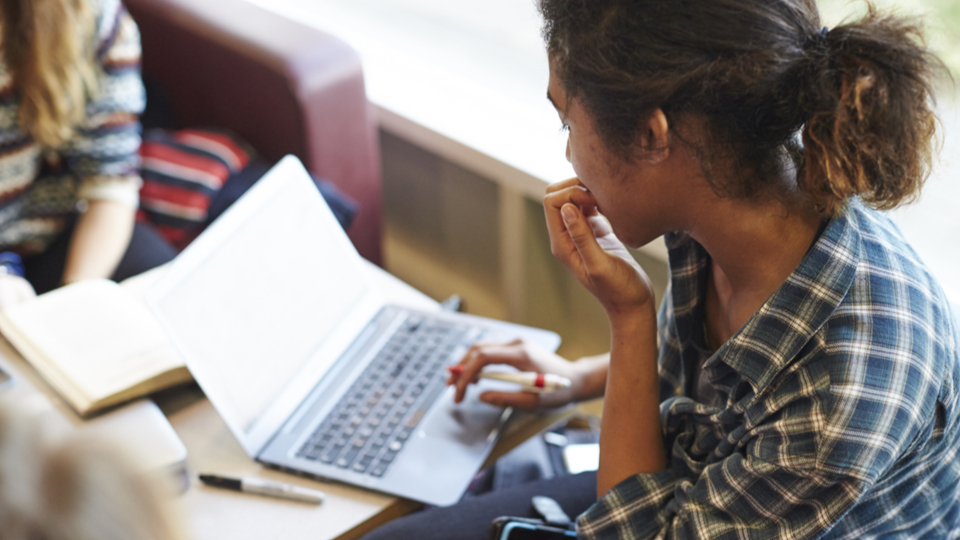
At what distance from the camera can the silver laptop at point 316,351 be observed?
32.0 inches

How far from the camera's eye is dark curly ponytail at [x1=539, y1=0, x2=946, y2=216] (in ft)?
1.92

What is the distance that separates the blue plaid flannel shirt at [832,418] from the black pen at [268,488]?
0.92 feet

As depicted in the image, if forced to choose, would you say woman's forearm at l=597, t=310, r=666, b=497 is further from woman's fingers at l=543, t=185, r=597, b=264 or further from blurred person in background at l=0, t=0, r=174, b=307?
blurred person in background at l=0, t=0, r=174, b=307

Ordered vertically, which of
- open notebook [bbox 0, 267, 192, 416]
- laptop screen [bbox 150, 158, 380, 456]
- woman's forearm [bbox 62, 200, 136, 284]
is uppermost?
laptop screen [bbox 150, 158, 380, 456]

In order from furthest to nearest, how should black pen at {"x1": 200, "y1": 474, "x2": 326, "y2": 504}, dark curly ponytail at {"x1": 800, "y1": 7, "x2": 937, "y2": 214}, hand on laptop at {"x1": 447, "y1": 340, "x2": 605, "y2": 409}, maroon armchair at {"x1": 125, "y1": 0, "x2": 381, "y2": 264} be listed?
maroon armchair at {"x1": 125, "y1": 0, "x2": 381, "y2": 264}
hand on laptop at {"x1": 447, "y1": 340, "x2": 605, "y2": 409}
black pen at {"x1": 200, "y1": 474, "x2": 326, "y2": 504}
dark curly ponytail at {"x1": 800, "y1": 7, "x2": 937, "y2": 214}

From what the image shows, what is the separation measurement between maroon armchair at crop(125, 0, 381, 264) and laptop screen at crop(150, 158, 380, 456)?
1.62 feet

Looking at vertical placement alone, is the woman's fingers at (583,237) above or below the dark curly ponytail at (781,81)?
below

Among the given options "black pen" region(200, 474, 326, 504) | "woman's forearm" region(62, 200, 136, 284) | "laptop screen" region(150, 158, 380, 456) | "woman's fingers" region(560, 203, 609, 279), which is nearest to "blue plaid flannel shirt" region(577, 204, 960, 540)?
"woman's fingers" region(560, 203, 609, 279)

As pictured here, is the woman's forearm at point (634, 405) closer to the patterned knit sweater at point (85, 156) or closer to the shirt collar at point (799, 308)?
the shirt collar at point (799, 308)

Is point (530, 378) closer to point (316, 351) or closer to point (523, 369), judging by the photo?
point (523, 369)

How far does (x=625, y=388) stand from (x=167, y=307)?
485 mm

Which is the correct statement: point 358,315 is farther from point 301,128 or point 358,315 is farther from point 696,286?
point 301,128

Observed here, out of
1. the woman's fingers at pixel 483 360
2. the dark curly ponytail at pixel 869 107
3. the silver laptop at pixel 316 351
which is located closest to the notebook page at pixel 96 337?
the silver laptop at pixel 316 351

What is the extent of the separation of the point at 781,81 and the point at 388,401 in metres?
0.56
